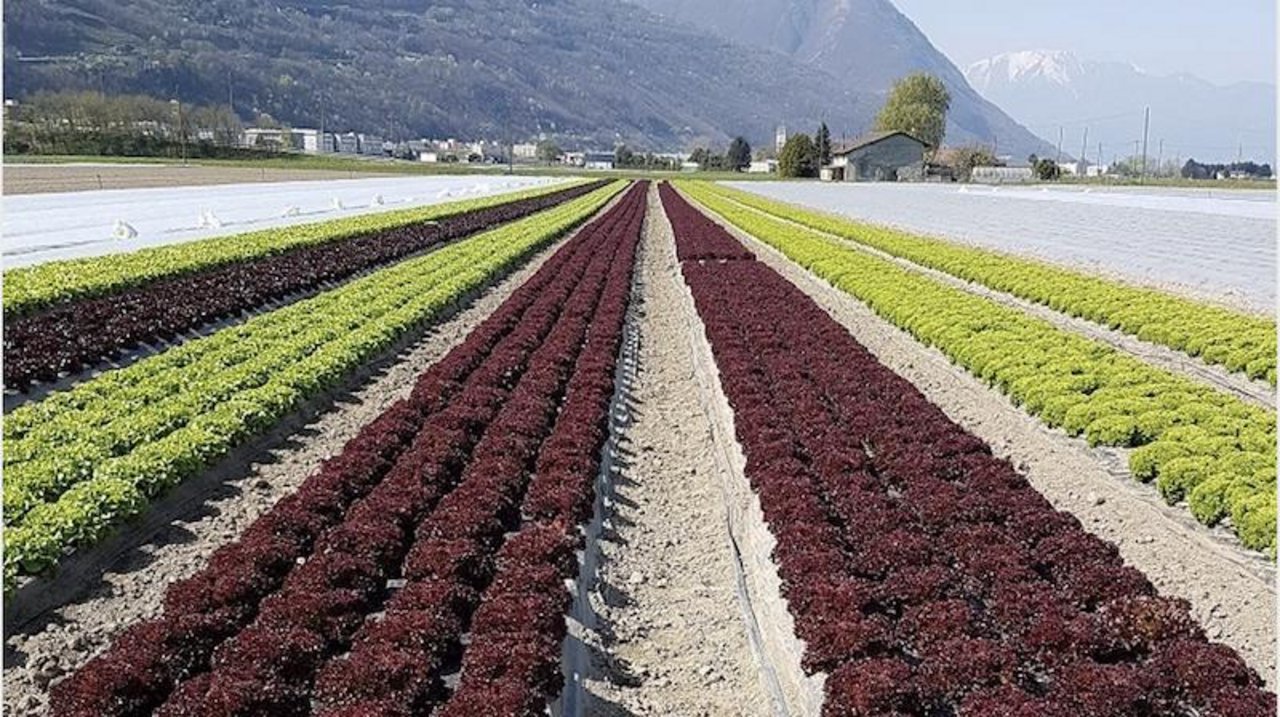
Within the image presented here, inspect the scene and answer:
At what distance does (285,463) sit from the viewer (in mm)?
11164

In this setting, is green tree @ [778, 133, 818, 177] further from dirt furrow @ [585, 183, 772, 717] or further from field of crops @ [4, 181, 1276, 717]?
dirt furrow @ [585, 183, 772, 717]

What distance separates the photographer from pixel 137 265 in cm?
2189

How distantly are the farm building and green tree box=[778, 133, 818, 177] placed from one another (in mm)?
4765

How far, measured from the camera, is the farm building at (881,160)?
12756cm

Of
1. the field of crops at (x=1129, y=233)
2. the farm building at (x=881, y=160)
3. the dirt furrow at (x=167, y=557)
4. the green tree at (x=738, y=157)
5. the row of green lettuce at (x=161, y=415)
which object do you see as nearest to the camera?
the dirt furrow at (x=167, y=557)

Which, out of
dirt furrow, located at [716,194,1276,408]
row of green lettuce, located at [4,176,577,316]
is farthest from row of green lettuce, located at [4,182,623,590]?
dirt furrow, located at [716,194,1276,408]

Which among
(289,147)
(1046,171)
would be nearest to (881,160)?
(1046,171)

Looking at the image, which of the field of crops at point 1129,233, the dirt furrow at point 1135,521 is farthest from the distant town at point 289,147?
the dirt furrow at point 1135,521

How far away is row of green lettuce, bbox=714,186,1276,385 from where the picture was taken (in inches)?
618

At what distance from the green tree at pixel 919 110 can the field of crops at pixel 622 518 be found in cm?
12383

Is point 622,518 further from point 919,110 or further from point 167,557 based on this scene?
point 919,110

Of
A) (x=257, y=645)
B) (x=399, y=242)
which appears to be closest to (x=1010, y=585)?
(x=257, y=645)

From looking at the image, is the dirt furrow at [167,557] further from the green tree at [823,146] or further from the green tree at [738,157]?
the green tree at [738,157]

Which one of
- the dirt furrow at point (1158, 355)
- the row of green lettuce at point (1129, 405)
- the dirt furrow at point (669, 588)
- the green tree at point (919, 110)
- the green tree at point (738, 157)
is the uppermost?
the green tree at point (919, 110)
